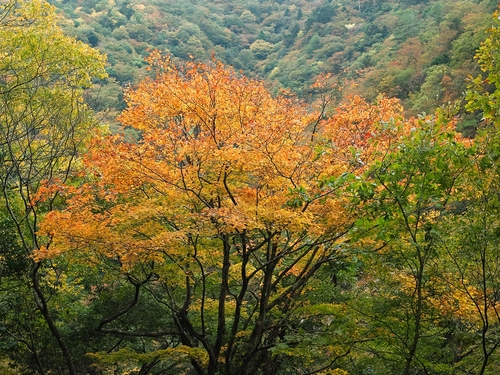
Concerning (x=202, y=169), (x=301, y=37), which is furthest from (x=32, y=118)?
(x=301, y=37)

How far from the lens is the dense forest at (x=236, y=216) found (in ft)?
17.2

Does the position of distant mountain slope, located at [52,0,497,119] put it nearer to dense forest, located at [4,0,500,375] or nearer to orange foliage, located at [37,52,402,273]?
dense forest, located at [4,0,500,375]

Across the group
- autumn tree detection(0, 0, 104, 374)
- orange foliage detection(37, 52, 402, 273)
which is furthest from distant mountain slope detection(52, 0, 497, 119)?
autumn tree detection(0, 0, 104, 374)

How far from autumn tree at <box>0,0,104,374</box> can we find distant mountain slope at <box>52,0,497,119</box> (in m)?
25.1

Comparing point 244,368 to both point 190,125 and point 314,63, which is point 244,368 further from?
point 314,63

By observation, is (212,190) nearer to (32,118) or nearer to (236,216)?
(236,216)

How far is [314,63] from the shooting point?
5447 cm

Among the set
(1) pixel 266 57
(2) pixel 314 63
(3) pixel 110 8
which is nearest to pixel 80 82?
(2) pixel 314 63

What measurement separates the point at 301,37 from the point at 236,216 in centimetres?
6335

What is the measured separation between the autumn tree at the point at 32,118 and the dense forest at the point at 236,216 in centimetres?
5

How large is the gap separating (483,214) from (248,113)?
537 centimetres

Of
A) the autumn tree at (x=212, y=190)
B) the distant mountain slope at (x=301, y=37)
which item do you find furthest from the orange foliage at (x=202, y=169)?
the distant mountain slope at (x=301, y=37)

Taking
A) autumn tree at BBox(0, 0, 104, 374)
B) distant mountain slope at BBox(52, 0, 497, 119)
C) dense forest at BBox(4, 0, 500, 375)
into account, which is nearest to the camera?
dense forest at BBox(4, 0, 500, 375)

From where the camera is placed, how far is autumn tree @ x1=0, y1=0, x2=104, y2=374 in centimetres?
973
